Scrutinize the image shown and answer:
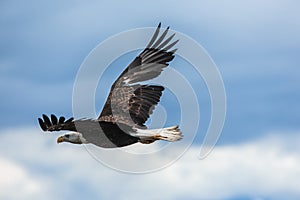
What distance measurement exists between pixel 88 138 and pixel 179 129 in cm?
253

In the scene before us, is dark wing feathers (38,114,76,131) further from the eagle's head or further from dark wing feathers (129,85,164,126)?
dark wing feathers (129,85,164,126)

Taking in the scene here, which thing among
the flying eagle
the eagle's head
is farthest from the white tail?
the eagle's head

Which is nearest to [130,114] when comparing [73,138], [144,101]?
[144,101]

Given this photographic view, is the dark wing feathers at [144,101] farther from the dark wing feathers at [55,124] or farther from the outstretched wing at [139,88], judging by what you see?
the dark wing feathers at [55,124]

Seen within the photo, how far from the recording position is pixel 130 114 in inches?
848

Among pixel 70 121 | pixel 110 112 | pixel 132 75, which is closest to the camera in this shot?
pixel 70 121

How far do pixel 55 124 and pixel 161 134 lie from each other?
115 inches

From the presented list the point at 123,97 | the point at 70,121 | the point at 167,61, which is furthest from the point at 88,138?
the point at 167,61

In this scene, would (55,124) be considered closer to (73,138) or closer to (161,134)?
(73,138)

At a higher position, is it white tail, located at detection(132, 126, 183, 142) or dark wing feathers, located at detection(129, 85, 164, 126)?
dark wing feathers, located at detection(129, 85, 164, 126)

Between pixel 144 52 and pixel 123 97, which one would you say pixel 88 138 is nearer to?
pixel 123 97

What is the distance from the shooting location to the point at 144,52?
23094mm

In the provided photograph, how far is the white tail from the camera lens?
66.2 feet

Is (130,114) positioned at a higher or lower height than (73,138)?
higher
